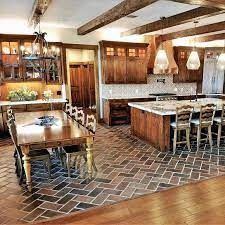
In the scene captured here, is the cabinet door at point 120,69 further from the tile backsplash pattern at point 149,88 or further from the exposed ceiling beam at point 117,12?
the exposed ceiling beam at point 117,12

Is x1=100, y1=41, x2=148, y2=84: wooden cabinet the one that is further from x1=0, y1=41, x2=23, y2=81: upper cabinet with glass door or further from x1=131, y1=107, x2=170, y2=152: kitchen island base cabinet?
x1=0, y1=41, x2=23, y2=81: upper cabinet with glass door

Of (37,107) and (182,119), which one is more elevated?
(37,107)

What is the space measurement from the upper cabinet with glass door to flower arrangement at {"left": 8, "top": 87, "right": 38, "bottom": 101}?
37 centimetres

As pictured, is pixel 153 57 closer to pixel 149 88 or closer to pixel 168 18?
pixel 149 88

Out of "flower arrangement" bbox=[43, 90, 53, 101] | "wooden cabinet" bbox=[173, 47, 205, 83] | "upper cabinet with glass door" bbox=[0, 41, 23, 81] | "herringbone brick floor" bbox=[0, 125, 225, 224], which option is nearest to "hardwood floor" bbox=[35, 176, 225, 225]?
"herringbone brick floor" bbox=[0, 125, 225, 224]

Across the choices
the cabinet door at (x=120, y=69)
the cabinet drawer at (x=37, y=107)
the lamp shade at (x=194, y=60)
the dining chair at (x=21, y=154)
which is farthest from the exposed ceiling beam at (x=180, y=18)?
the dining chair at (x=21, y=154)

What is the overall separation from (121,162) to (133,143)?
122 cm

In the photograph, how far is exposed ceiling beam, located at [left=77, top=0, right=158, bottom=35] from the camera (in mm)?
3731

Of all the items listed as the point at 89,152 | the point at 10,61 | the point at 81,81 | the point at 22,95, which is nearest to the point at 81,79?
the point at 81,81

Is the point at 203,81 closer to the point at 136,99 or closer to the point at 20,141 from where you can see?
the point at 136,99

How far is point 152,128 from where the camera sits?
5.32 m

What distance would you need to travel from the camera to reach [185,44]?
8.97m

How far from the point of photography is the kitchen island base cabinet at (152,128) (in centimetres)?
497

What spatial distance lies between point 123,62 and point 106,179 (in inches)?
188
